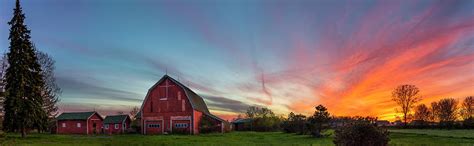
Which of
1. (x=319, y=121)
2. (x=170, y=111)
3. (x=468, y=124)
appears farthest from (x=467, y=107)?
(x=170, y=111)

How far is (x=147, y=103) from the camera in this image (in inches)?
2323

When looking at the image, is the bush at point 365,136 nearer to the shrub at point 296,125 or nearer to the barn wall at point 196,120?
the shrub at point 296,125

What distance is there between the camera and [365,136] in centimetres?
1360

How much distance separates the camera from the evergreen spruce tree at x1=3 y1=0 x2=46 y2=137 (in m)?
39.1

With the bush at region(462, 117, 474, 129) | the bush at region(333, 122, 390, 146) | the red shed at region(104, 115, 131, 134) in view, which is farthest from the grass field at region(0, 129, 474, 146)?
the bush at region(462, 117, 474, 129)

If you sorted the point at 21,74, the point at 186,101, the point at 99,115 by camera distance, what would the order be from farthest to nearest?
1. the point at 99,115
2. the point at 186,101
3. the point at 21,74

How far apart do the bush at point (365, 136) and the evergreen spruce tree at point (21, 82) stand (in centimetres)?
3619

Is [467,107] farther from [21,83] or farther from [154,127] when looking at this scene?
[21,83]

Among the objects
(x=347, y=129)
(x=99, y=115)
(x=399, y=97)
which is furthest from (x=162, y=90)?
(x=399, y=97)

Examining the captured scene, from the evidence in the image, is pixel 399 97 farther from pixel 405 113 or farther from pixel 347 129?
pixel 347 129

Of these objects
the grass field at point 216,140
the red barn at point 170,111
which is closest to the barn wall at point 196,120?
the red barn at point 170,111

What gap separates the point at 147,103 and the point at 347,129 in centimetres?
4846

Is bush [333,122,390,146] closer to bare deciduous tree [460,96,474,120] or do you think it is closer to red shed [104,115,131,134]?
red shed [104,115,131,134]

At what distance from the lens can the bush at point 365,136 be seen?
13.5 meters
